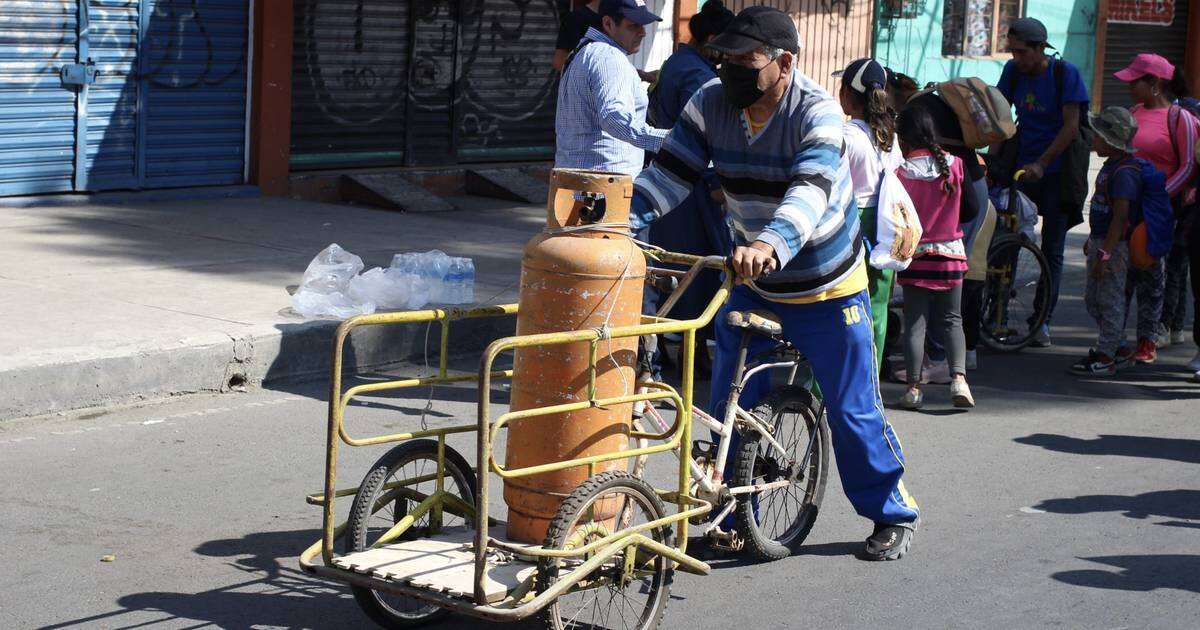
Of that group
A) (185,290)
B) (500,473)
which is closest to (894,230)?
(500,473)

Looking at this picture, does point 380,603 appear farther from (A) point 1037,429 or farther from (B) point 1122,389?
(B) point 1122,389

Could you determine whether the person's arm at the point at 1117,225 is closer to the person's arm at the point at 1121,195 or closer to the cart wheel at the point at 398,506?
the person's arm at the point at 1121,195

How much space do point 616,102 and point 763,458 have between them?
2.56 m

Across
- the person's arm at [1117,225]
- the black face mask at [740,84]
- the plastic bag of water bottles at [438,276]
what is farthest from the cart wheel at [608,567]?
the person's arm at [1117,225]

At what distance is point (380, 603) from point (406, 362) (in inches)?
154

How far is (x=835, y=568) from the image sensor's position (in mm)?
5062

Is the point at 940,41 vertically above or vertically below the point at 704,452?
above

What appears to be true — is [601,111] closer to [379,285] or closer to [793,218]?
[379,285]

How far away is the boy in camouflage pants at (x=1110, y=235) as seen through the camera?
8.27m

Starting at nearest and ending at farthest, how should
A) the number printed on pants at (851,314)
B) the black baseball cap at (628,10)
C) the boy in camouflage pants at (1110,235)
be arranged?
1. the number printed on pants at (851,314)
2. the black baseball cap at (628,10)
3. the boy in camouflage pants at (1110,235)

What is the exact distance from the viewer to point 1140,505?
5961mm

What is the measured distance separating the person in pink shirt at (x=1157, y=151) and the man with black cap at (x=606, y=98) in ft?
10.6

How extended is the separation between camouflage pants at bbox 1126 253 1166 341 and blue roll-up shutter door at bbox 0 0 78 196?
7331 millimetres

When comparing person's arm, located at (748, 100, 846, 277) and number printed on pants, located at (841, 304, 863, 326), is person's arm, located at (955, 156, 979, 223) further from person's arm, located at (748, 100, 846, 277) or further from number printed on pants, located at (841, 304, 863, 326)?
person's arm, located at (748, 100, 846, 277)
